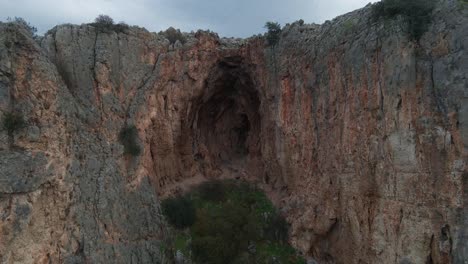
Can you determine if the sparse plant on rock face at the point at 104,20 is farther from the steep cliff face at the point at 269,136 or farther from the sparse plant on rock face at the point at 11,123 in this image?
the sparse plant on rock face at the point at 11,123

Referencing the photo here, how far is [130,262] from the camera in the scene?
20.3 m

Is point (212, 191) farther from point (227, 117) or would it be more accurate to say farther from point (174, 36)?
point (174, 36)

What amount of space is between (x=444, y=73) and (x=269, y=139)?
42.7 feet

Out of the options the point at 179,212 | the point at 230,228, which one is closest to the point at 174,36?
the point at 179,212

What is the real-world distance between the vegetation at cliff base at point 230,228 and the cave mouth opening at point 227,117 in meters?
3.66

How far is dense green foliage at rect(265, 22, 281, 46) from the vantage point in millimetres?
25500

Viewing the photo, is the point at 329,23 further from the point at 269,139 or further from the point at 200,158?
the point at 200,158

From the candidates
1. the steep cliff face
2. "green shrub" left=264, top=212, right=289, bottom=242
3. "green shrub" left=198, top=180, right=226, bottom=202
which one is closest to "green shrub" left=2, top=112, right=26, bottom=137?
the steep cliff face

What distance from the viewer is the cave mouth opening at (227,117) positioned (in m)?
28.7

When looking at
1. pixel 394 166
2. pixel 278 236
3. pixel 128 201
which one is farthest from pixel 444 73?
pixel 128 201

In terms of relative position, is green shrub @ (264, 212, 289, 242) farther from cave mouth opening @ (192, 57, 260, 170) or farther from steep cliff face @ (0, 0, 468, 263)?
cave mouth opening @ (192, 57, 260, 170)

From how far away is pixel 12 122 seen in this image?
17.7 metres

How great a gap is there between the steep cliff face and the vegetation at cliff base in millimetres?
927

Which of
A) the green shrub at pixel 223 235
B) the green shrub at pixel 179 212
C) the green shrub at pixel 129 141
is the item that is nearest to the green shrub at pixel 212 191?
the green shrub at pixel 179 212
